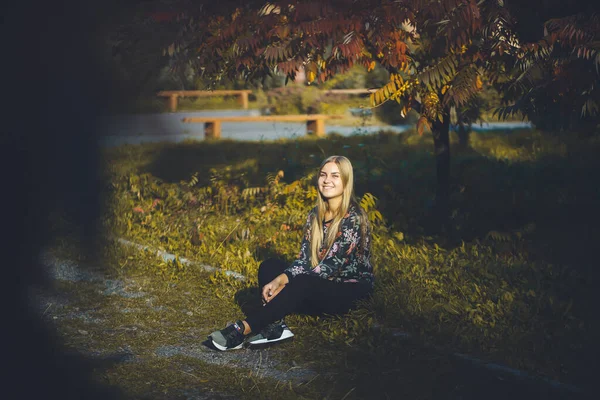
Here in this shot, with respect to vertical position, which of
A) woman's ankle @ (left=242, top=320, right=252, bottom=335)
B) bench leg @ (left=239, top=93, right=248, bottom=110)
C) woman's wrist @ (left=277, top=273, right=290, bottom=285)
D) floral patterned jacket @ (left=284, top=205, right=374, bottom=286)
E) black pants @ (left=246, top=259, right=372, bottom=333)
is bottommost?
woman's ankle @ (left=242, top=320, right=252, bottom=335)

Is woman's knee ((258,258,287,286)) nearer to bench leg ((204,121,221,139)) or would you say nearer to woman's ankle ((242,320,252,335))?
woman's ankle ((242,320,252,335))

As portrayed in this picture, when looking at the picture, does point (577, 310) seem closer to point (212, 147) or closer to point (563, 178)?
point (563, 178)

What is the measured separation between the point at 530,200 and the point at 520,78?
102 inches

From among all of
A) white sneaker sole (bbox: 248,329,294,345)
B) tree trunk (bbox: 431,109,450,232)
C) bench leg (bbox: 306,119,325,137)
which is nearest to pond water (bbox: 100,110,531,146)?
bench leg (bbox: 306,119,325,137)

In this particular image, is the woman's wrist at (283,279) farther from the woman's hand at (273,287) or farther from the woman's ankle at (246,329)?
the woman's ankle at (246,329)

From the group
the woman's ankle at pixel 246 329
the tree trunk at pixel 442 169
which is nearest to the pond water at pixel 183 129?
the tree trunk at pixel 442 169

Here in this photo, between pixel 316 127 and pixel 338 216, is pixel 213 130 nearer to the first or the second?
pixel 316 127

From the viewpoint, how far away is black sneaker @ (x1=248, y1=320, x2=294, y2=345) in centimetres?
523

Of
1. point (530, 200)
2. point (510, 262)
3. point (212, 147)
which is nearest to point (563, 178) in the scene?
point (530, 200)

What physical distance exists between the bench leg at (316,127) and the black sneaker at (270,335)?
41.0 feet

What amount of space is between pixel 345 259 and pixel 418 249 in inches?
89.2

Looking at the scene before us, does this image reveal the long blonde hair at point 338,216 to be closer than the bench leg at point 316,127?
Yes

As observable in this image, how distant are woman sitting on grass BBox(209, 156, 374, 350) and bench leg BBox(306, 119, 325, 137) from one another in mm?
12161

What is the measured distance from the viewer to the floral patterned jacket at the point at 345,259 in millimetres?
5344
